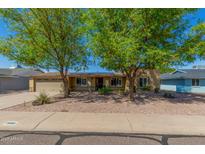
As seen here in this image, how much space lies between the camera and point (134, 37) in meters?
11.1

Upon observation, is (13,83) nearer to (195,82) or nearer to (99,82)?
(99,82)

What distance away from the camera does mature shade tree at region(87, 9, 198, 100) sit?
10594 mm

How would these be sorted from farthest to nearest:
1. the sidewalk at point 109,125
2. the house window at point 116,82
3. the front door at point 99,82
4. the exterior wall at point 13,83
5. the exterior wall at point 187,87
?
the exterior wall at point 13,83 → the front door at point 99,82 → the house window at point 116,82 → the exterior wall at point 187,87 → the sidewalk at point 109,125

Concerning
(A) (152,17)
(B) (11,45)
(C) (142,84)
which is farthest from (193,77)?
(B) (11,45)

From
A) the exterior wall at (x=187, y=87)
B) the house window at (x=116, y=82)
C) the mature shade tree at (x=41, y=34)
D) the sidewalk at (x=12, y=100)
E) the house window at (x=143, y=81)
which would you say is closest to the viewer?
the sidewalk at (x=12, y=100)

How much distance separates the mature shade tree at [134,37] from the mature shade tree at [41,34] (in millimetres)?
2309

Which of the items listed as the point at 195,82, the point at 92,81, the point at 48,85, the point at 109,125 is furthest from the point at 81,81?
the point at 109,125

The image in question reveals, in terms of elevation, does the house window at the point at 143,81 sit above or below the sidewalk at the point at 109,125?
above

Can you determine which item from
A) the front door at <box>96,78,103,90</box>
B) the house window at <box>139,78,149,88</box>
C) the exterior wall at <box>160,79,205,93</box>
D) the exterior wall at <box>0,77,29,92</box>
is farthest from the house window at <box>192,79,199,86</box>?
the exterior wall at <box>0,77,29,92</box>

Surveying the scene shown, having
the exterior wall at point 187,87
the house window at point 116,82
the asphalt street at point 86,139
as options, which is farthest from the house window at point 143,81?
the asphalt street at point 86,139

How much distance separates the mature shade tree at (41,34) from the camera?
13477 millimetres

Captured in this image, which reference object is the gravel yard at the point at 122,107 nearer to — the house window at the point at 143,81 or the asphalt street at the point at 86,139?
the asphalt street at the point at 86,139

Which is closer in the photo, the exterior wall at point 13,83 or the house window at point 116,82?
the house window at point 116,82

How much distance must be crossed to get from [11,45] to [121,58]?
8.47 m
